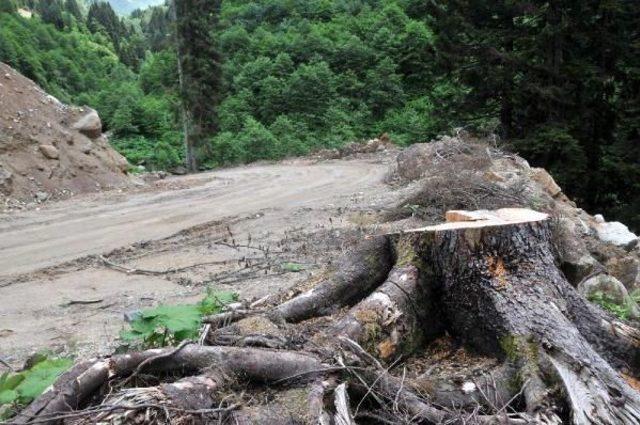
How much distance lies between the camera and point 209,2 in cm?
2528

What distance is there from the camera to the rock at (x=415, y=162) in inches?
480

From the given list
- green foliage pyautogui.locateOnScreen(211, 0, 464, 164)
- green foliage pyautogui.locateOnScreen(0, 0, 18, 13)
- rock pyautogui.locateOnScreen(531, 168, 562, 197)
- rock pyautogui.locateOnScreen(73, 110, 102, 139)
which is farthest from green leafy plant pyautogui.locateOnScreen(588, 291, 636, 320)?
green foliage pyautogui.locateOnScreen(0, 0, 18, 13)

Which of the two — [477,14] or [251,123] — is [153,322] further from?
[251,123]

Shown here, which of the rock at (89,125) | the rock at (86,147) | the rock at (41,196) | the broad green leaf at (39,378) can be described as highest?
the rock at (89,125)

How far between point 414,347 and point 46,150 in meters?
13.0

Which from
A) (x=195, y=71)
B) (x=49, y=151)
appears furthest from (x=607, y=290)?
(x=195, y=71)

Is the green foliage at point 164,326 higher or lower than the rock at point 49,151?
lower

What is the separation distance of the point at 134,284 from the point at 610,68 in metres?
14.8

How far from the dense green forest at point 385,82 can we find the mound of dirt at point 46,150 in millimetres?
7303

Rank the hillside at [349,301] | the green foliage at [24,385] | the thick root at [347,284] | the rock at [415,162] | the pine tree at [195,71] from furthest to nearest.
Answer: the pine tree at [195,71] → the rock at [415,162] → the thick root at [347,284] → the hillside at [349,301] → the green foliage at [24,385]

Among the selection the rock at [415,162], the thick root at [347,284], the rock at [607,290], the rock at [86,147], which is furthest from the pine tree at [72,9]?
the rock at [607,290]

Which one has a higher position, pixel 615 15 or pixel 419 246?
pixel 615 15

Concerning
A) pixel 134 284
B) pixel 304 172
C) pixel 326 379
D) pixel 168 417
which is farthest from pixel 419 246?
pixel 304 172

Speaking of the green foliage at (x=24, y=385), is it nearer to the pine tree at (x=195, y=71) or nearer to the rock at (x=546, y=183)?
the rock at (x=546, y=183)
